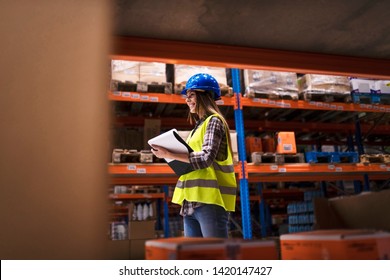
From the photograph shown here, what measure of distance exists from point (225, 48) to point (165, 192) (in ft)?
18.0

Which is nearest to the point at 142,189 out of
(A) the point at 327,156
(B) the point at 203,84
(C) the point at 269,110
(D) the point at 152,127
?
(D) the point at 152,127

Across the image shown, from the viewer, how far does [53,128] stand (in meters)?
1.20

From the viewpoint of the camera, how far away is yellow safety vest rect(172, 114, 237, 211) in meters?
1.90

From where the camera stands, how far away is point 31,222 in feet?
3.77

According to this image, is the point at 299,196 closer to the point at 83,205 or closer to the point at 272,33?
the point at 272,33

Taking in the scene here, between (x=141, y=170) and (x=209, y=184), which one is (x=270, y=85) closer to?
(x=141, y=170)

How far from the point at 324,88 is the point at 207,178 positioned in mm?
3945

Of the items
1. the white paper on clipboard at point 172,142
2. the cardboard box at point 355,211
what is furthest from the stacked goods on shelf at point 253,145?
the cardboard box at point 355,211

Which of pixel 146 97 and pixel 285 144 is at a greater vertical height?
pixel 146 97

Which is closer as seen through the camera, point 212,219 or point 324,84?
point 212,219

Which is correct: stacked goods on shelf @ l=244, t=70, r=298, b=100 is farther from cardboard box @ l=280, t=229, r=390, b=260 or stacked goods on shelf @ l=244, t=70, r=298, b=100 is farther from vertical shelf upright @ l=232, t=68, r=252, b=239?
cardboard box @ l=280, t=229, r=390, b=260

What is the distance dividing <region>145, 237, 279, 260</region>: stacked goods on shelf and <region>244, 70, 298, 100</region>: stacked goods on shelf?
13.2 ft

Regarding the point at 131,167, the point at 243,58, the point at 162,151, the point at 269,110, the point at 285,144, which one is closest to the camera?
the point at 162,151
